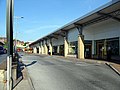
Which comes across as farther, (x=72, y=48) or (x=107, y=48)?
(x=72, y=48)

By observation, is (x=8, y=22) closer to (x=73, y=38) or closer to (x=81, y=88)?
(x=81, y=88)

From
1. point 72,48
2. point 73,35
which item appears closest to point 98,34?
point 73,35

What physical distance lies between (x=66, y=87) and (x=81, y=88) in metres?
0.67

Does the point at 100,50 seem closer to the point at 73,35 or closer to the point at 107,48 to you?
the point at 107,48

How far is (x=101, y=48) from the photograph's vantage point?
111ft

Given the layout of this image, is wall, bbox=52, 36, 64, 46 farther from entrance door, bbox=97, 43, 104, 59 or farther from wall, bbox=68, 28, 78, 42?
A: entrance door, bbox=97, 43, 104, 59

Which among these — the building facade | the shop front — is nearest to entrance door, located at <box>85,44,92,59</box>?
the building facade

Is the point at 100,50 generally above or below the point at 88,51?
above

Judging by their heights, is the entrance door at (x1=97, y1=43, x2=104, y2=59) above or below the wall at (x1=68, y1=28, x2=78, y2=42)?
below

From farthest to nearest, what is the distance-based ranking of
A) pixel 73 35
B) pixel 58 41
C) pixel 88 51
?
pixel 58 41
pixel 73 35
pixel 88 51

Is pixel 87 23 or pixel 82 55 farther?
pixel 82 55

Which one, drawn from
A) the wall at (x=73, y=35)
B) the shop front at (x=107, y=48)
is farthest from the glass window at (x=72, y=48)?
the shop front at (x=107, y=48)

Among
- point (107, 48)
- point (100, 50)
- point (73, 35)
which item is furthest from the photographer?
point (73, 35)

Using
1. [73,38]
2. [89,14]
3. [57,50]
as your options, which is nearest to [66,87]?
[89,14]
